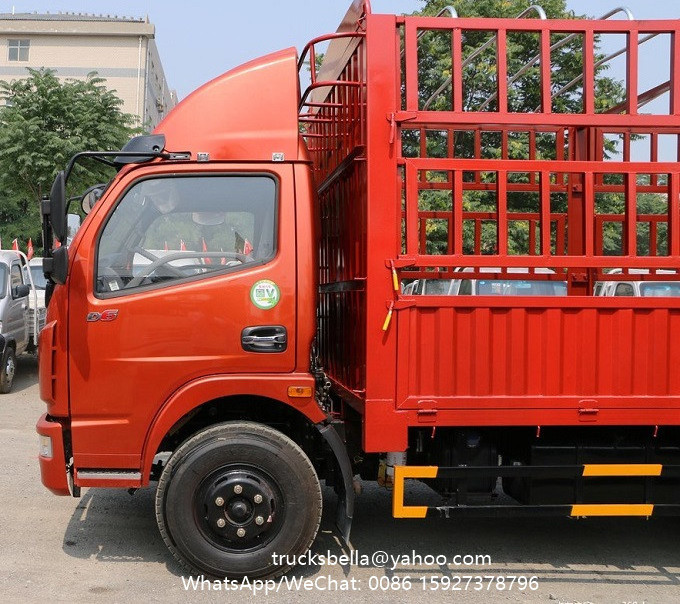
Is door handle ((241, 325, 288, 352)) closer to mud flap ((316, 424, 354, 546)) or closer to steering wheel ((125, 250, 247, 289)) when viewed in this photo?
steering wheel ((125, 250, 247, 289))

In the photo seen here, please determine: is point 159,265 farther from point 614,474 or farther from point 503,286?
point 614,474

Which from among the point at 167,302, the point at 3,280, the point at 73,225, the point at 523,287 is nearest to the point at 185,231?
the point at 167,302

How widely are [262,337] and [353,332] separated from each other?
589mm

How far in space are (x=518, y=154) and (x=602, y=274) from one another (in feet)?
6.46

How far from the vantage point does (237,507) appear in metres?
4.17

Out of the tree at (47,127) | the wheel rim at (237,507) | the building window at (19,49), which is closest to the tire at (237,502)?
the wheel rim at (237,507)

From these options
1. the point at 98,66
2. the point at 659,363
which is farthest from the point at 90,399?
the point at 98,66

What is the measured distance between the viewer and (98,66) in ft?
156

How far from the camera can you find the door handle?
4.20 metres

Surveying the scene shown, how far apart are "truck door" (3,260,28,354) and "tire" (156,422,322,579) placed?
27.7 feet

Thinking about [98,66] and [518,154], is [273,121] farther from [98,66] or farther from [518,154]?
[98,66]

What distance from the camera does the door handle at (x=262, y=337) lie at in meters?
4.20

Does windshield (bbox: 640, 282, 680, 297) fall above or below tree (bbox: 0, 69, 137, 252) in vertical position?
below

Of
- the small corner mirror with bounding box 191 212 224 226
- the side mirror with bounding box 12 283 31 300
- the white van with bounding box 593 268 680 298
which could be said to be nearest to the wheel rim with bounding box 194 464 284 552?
the small corner mirror with bounding box 191 212 224 226
